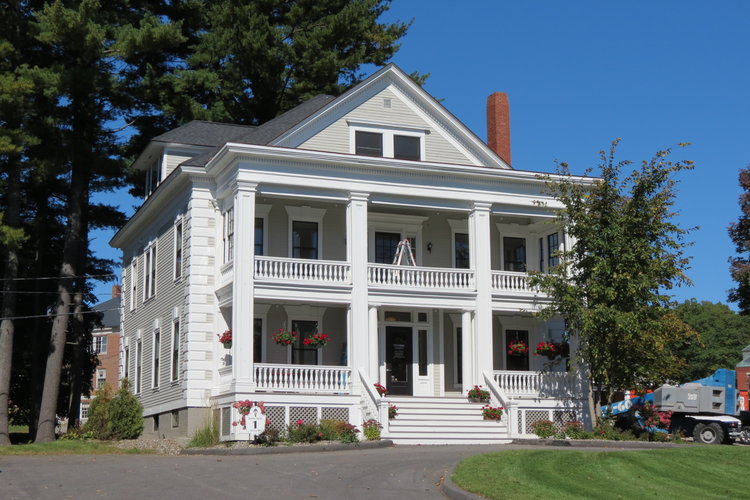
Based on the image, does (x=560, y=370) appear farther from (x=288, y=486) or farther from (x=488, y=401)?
(x=288, y=486)

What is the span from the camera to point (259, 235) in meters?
29.8

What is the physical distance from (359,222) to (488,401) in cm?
632

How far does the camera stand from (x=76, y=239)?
34.6 m

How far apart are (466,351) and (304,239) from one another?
6.20 metres

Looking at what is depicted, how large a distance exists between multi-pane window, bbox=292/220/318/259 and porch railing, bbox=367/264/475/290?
8.74 feet

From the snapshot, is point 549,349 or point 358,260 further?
point 549,349

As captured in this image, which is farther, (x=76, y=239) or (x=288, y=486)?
(x=76, y=239)

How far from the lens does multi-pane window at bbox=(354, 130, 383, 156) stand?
29.6m

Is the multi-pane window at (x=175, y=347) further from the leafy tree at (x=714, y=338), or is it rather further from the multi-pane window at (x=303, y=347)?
the leafy tree at (x=714, y=338)

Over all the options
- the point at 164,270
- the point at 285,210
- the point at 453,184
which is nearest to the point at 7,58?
the point at 164,270

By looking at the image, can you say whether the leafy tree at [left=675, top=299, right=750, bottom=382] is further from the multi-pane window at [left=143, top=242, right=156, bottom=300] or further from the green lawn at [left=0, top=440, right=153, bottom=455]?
the green lawn at [left=0, top=440, right=153, bottom=455]

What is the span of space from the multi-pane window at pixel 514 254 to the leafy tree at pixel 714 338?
53.1m

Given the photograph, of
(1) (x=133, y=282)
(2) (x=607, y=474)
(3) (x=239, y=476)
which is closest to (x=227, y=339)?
(3) (x=239, y=476)

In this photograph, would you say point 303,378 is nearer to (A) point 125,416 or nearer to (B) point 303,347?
(B) point 303,347
